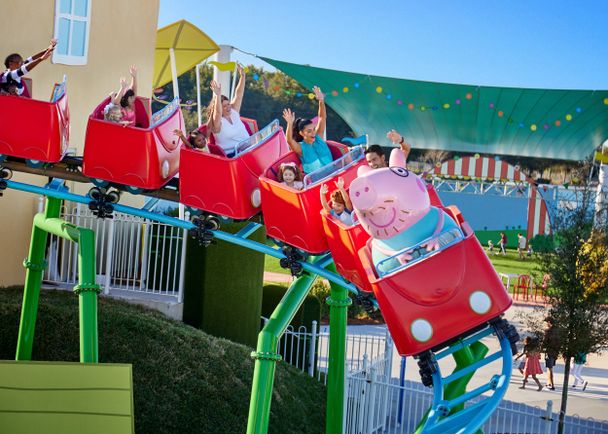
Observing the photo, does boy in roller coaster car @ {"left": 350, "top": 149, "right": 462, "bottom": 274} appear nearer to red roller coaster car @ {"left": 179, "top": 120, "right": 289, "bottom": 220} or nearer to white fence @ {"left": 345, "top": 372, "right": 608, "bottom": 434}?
red roller coaster car @ {"left": 179, "top": 120, "right": 289, "bottom": 220}

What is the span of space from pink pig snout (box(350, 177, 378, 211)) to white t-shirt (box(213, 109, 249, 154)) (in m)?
1.84

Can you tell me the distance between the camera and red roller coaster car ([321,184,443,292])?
16.2ft

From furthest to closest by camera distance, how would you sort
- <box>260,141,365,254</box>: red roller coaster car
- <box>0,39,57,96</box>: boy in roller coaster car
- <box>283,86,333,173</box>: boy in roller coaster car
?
1. <box>0,39,57,96</box>: boy in roller coaster car
2. <box>283,86,333,173</box>: boy in roller coaster car
3. <box>260,141,365,254</box>: red roller coaster car

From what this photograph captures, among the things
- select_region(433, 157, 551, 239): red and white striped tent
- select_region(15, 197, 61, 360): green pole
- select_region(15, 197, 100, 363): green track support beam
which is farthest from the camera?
select_region(433, 157, 551, 239): red and white striped tent

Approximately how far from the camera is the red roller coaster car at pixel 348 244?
493 cm

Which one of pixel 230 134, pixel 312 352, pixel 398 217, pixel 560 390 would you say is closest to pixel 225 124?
pixel 230 134

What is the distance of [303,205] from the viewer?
5387mm

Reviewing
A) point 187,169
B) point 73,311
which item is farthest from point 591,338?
point 187,169

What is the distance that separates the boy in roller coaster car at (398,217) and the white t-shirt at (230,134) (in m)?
1.89

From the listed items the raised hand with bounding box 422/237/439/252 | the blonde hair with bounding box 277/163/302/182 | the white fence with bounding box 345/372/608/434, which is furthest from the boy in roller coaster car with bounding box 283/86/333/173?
the white fence with bounding box 345/372/608/434

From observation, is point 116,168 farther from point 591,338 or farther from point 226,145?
point 591,338

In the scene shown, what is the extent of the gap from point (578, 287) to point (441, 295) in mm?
7011

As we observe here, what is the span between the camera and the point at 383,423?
994 centimetres

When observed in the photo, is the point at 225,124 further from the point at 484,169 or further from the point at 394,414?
the point at 484,169
